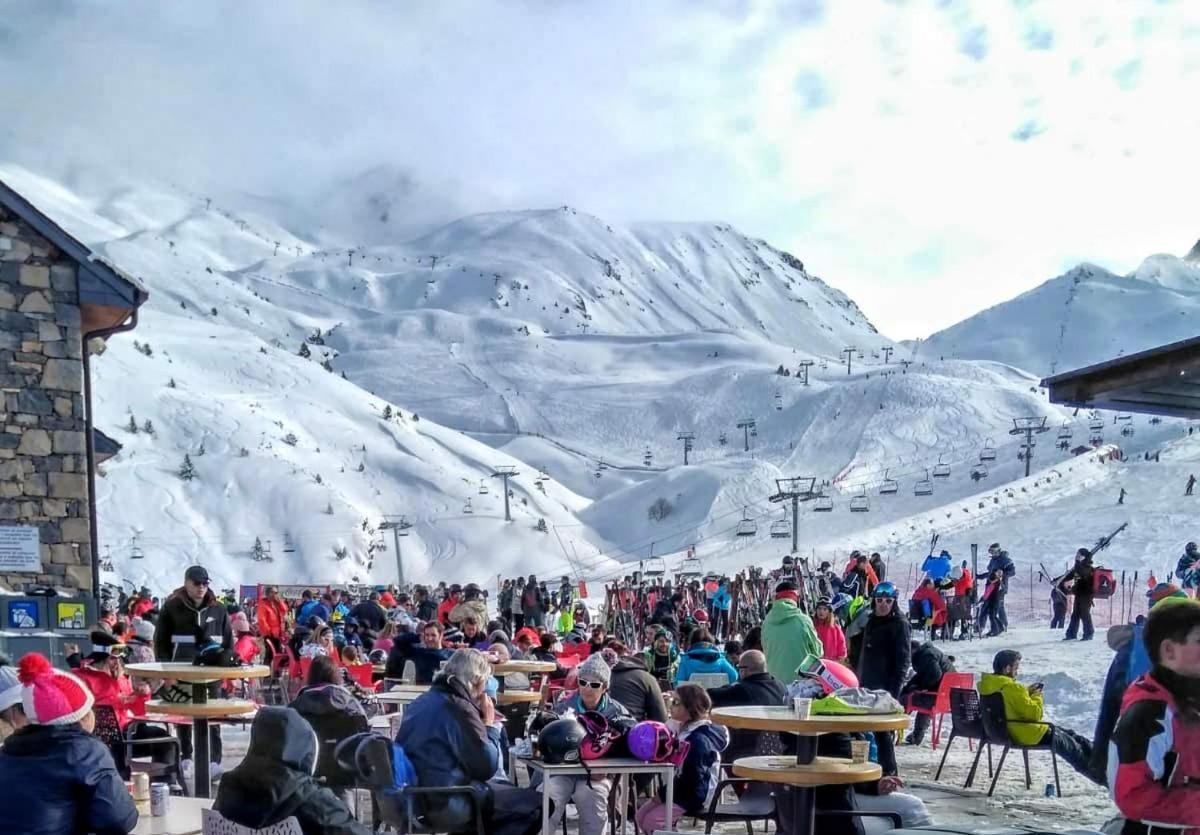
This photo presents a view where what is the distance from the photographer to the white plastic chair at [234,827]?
166 inches

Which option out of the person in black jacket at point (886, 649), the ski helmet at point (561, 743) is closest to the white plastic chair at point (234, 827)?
the ski helmet at point (561, 743)

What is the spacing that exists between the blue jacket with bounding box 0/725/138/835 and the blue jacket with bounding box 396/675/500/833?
1.67 metres

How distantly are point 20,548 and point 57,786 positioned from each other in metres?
8.69

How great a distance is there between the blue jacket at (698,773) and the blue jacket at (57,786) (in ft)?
9.69

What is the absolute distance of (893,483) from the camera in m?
56.0

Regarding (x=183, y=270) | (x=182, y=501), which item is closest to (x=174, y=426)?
(x=182, y=501)

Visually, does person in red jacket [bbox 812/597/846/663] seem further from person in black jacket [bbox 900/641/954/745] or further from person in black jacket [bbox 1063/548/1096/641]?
person in black jacket [bbox 1063/548/1096/641]

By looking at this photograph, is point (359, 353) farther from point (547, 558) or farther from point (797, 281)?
point (797, 281)

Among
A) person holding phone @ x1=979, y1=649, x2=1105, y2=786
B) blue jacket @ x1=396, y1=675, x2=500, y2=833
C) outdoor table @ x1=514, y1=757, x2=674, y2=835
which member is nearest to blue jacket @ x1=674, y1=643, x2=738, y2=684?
person holding phone @ x1=979, y1=649, x2=1105, y2=786

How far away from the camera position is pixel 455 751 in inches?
220

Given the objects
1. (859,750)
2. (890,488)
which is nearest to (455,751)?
(859,750)

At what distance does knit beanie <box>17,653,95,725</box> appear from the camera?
155 inches

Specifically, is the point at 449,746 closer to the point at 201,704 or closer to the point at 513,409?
the point at 201,704

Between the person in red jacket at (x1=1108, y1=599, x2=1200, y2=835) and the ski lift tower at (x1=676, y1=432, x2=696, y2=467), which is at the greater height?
the ski lift tower at (x1=676, y1=432, x2=696, y2=467)
